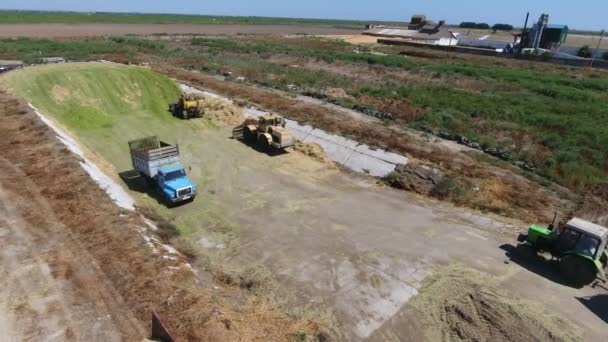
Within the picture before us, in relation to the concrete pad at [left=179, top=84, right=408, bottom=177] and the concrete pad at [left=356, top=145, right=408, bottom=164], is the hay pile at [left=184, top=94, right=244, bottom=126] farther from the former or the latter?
the concrete pad at [left=356, top=145, right=408, bottom=164]

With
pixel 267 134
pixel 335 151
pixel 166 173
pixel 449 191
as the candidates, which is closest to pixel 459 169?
pixel 449 191

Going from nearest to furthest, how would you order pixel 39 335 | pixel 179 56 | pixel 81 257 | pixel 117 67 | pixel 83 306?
pixel 39 335, pixel 83 306, pixel 81 257, pixel 117 67, pixel 179 56

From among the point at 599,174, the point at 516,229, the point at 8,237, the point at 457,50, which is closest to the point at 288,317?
the point at 8,237

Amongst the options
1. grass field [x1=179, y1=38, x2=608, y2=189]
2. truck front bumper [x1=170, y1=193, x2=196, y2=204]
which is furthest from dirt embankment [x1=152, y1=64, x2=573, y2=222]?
truck front bumper [x1=170, y1=193, x2=196, y2=204]

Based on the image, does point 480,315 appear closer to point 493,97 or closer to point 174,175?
point 174,175

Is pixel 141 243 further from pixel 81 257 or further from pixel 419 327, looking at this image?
pixel 419 327

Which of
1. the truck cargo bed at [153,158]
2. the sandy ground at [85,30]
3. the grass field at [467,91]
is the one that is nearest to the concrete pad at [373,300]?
the truck cargo bed at [153,158]
